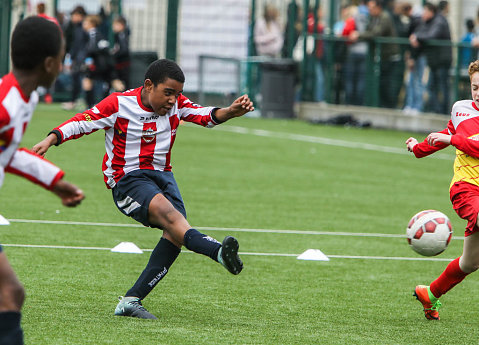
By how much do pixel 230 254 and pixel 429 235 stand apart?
72.6 inches

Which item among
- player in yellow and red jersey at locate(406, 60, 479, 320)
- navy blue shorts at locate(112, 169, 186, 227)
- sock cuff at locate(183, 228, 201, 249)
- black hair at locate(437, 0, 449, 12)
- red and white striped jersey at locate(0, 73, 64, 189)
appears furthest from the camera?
black hair at locate(437, 0, 449, 12)

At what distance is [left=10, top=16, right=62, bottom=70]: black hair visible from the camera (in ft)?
15.6

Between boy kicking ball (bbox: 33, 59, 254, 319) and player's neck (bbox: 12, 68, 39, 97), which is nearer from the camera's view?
player's neck (bbox: 12, 68, 39, 97)

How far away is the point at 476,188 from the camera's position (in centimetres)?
669

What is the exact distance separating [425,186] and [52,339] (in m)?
9.71

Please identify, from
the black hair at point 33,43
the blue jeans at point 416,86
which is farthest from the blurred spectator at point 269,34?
the black hair at point 33,43

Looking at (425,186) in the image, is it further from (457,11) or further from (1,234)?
(457,11)

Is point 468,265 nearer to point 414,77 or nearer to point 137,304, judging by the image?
point 137,304

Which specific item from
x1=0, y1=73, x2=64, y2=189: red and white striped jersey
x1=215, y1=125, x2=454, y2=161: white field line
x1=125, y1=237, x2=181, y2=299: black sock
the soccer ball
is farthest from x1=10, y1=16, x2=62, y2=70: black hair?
x1=215, y1=125, x2=454, y2=161: white field line

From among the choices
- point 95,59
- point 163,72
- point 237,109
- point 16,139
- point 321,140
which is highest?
point 163,72

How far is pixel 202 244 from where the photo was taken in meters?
6.16

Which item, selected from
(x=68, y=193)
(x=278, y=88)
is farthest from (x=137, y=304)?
(x=278, y=88)

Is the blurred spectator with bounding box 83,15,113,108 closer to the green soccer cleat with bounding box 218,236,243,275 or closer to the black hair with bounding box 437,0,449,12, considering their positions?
the black hair with bounding box 437,0,449,12

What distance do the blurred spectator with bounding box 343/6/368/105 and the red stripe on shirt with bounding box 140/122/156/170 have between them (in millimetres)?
17939
